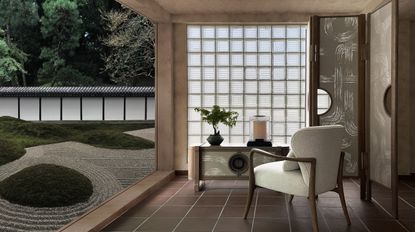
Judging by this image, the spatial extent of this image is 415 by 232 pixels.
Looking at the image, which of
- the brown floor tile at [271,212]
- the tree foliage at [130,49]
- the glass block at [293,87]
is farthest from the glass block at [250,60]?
the tree foliage at [130,49]

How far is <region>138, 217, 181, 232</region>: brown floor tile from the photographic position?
394 centimetres

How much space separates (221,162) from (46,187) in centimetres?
1409

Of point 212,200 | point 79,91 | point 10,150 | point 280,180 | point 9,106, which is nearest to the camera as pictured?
point 280,180

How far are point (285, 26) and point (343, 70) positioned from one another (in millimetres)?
1748

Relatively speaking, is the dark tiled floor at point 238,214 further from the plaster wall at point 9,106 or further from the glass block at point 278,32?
the plaster wall at point 9,106

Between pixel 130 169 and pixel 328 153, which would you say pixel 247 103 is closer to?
pixel 328 153

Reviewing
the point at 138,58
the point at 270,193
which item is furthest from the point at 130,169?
the point at 270,193

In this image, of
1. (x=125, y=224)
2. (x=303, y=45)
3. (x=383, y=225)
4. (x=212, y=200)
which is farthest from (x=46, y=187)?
(x=383, y=225)

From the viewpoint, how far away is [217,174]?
18.9 feet

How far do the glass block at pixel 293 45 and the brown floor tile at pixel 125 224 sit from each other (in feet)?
12.5

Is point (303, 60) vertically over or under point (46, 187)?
over

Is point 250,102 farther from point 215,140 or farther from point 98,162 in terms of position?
point 98,162

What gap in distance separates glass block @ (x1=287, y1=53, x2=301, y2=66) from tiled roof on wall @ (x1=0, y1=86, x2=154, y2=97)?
32.4 ft

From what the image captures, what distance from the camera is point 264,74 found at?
7.13 meters
